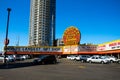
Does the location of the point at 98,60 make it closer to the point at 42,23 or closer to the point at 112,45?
the point at 112,45

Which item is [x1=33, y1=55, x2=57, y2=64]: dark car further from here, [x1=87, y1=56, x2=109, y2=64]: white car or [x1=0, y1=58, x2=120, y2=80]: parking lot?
[x1=0, y1=58, x2=120, y2=80]: parking lot

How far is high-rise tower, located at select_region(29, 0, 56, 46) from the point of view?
188 metres

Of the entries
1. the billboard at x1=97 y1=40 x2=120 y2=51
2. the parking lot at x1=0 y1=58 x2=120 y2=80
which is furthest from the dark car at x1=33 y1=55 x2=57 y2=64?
the billboard at x1=97 y1=40 x2=120 y2=51

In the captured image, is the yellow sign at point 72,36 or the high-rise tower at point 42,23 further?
the high-rise tower at point 42,23

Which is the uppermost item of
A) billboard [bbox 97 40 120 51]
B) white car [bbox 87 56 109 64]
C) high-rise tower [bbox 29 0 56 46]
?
high-rise tower [bbox 29 0 56 46]

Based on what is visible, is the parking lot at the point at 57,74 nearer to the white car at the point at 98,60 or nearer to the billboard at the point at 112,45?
the white car at the point at 98,60

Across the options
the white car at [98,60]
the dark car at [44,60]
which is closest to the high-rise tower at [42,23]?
the white car at [98,60]

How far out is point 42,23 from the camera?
617 ft

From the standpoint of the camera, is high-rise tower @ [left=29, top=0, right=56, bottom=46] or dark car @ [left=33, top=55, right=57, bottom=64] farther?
high-rise tower @ [left=29, top=0, right=56, bottom=46]

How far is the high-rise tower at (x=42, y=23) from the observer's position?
18838 cm

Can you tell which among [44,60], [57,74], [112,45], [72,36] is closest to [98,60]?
[44,60]

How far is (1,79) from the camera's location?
15.2 m

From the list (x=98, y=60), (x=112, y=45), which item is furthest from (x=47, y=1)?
(x=98, y=60)

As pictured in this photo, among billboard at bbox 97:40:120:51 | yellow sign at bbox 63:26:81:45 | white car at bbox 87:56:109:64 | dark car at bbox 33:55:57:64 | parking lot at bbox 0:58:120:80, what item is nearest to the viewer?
parking lot at bbox 0:58:120:80
